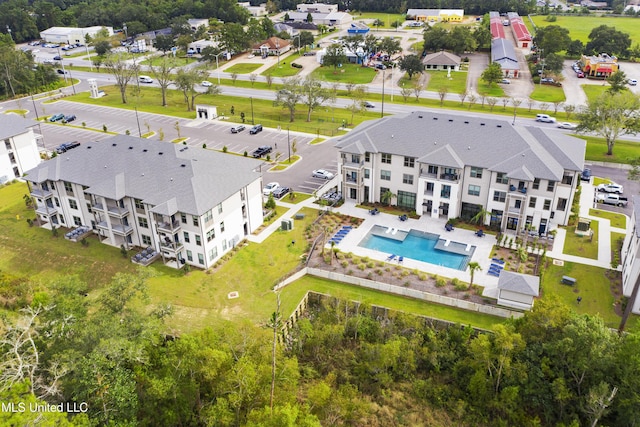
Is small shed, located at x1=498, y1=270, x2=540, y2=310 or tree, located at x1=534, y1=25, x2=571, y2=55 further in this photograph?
tree, located at x1=534, y1=25, x2=571, y2=55

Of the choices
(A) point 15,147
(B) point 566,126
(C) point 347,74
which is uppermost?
(A) point 15,147

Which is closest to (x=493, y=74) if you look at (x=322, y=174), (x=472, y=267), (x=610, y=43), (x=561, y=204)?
(x=610, y=43)

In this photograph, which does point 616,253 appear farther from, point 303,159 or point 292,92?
point 292,92

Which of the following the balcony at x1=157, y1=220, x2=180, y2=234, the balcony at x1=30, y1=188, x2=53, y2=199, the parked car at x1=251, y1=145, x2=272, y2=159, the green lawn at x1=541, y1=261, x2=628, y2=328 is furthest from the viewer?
the parked car at x1=251, y1=145, x2=272, y2=159

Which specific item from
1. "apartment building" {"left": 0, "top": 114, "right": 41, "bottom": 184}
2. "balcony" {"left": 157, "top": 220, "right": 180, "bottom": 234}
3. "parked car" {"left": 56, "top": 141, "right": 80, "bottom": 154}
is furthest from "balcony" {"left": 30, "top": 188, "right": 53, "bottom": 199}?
"parked car" {"left": 56, "top": 141, "right": 80, "bottom": 154}

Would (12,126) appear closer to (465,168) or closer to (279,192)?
(279,192)

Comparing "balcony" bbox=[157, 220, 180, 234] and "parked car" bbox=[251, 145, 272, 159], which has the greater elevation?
"balcony" bbox=[157, 220, 180, 234]

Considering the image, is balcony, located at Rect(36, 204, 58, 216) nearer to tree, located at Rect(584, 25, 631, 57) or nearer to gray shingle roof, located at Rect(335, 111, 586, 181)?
gray shingle roof, located at Rect(335, 111, 586, 181)
